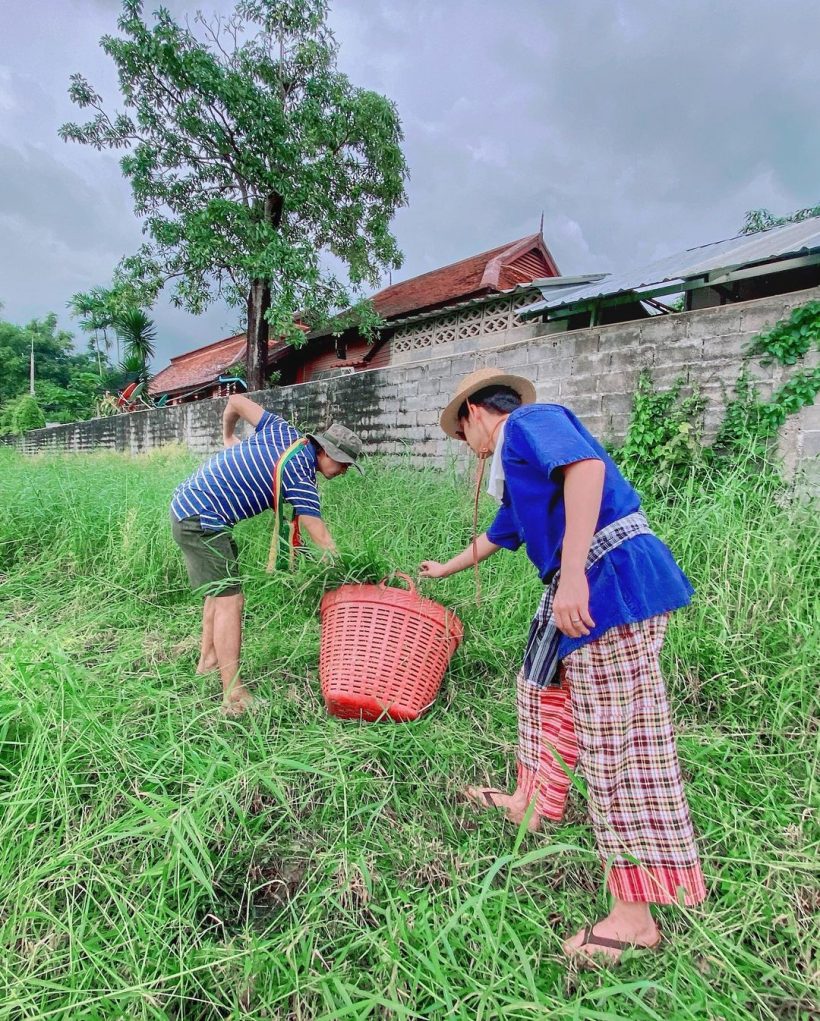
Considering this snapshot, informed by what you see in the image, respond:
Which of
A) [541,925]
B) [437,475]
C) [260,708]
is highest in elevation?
[437,475]

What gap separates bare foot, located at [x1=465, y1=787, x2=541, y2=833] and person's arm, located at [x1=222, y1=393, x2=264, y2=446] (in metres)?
1.80

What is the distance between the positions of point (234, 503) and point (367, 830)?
4.60 ft

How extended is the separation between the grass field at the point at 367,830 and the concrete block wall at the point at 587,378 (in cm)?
97

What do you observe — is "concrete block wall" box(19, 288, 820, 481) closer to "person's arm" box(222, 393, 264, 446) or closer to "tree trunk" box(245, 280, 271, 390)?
"person's arm" box(222, 393, 264, 446)

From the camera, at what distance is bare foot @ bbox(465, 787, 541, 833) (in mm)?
1629

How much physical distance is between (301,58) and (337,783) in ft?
38.9

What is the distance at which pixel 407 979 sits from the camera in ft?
3.74

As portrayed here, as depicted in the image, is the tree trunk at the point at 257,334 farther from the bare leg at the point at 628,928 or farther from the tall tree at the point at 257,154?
the bare leg at the point at 628,928

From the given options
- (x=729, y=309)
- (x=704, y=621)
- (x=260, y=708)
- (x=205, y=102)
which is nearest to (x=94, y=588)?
(x=260, y=708)

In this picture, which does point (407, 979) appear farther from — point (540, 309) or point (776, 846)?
point (540, 309)

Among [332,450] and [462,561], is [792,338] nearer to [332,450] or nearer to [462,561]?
[462,561]

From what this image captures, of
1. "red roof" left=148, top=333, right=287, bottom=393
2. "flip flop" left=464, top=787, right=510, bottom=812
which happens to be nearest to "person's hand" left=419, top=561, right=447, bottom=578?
"flip flop" left=464, top=787, right=510, bottom=812

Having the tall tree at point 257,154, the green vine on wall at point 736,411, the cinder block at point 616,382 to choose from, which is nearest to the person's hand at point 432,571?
the green vine on wall at point 736,411

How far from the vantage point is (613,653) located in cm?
125
